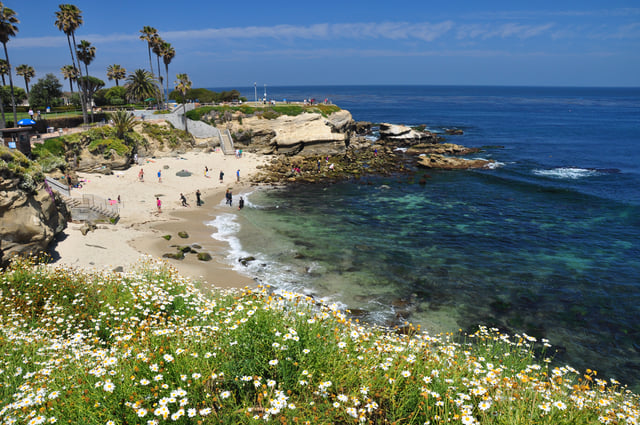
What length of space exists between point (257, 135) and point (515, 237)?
164 ft

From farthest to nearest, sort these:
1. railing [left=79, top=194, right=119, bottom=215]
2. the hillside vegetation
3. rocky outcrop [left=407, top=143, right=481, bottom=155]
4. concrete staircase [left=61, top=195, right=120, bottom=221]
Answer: rocky outcrop [left=407, top=143, right=481, bottom=155] → railing [left=79, top=194, right=119, bottom=215] → concrete staircase [left=61, top=195, right=120, bottom=221] → the hillside vegetation

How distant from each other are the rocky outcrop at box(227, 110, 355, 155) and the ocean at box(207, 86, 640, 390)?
616 inches

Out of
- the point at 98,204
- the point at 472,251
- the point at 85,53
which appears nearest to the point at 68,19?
the point at 85,53

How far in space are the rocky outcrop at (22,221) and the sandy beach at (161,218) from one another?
167 centimetres

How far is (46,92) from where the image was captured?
219ft

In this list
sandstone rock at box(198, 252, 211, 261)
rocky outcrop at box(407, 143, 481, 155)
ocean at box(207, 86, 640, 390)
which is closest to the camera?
ocean at box(207, 86, 640, 390)

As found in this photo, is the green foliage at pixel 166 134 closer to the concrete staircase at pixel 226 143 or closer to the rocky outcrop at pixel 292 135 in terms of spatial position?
the concrete staircase at pixel 226 143

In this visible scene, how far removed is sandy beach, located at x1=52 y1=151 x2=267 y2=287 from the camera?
2233 centimetres

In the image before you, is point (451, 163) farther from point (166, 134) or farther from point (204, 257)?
point (166, 134)

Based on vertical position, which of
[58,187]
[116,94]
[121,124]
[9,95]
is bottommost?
[58,187]

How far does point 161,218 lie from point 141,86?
48.7 meters

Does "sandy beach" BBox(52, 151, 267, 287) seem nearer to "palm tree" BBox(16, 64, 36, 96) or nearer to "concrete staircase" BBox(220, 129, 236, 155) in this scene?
"concrete staircase" BBox(220, 129, 236, 155)

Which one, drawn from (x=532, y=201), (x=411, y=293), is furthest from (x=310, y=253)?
(x=532, y=201)

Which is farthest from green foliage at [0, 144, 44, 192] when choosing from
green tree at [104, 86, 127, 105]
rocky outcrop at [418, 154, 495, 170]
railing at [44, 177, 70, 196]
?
green tree at [104, 86, 127, 105]
